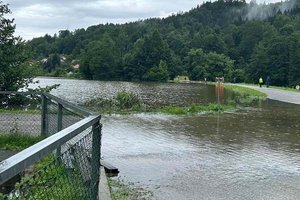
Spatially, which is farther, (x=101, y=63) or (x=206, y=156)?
(x=101, y=63)

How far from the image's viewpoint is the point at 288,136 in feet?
48.5

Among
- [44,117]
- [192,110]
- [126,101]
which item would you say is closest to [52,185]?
→ [44,117]

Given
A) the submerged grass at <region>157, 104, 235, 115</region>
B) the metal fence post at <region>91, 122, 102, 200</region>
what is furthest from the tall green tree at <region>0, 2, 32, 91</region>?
the metal fence post at <region>91, 122, 102, 200</region>

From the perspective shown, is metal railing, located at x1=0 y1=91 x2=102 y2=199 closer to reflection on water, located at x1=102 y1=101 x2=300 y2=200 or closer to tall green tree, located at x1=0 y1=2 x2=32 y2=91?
reflection on water, located at x1=102 y1=101 x2=300 y2=200

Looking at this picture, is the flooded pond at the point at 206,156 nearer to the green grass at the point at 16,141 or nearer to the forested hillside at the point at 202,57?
the green grass at the point at 16,141

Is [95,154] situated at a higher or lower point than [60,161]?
lower

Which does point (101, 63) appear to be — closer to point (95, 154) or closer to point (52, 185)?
point (95, 154)

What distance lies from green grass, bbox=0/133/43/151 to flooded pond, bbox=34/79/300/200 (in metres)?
1.78

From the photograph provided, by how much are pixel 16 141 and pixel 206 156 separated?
4.33 m

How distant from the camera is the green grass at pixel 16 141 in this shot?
9336mm

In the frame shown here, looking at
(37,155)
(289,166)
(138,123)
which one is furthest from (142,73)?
(37,155)

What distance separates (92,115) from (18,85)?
1209 centimetres

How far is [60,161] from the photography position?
323 cm

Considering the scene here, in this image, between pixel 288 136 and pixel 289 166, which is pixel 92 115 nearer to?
pixel 289 166
